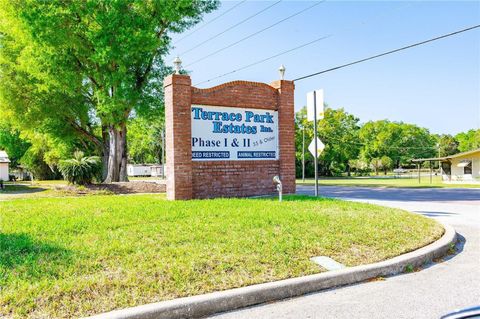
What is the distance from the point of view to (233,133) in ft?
38.9

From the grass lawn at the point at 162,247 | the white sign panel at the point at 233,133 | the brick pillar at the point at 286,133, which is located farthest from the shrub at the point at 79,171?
the brick pillar at the point at 286,133

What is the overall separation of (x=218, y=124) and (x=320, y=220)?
5139 mm

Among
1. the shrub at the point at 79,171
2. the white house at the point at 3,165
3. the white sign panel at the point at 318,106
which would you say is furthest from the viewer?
the white house at the point at 3,165

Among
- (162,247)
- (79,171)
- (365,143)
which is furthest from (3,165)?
(365,143)

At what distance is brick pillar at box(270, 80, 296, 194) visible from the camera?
1273 centimetres

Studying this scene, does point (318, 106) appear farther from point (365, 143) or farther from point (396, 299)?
point (365, 143)

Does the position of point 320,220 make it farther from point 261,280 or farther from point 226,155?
point 226,155

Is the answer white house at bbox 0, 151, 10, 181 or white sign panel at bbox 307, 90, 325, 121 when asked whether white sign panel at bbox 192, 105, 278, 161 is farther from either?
white house at bbox 0, 151, 10, 181

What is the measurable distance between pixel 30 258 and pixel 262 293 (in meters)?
2.89

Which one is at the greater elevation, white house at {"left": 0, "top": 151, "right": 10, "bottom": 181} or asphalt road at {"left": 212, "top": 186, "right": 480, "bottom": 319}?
white house at {"left": 0, "top": 151, "right": 10, "bottom": 181}

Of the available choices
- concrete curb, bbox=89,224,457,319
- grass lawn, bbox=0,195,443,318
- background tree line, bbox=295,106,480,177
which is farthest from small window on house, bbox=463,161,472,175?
concrete curb, bbox=89,224,457,319

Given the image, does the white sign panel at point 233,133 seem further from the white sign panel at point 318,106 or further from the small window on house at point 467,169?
the small window on house at point 467,169

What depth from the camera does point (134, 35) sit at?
17156mm

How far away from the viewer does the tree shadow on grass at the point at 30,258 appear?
4469 millimetres
